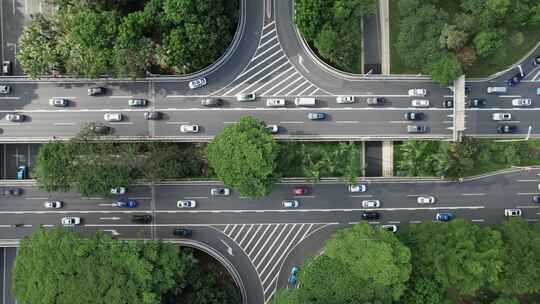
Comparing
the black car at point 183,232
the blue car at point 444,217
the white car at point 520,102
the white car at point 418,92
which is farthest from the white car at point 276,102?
the white car at point 520,102

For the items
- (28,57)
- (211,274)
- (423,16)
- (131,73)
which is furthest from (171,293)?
(423,16)

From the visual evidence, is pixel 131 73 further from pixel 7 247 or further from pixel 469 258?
pixel 469 258

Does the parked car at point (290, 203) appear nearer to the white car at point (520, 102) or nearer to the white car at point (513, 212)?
the white car at point (513, 212)

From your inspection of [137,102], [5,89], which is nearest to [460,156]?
[137,102]

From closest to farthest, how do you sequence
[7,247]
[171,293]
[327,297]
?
[327,297], [171,293], [7,247]

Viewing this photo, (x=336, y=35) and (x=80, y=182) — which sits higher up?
(x=336, y=35)
